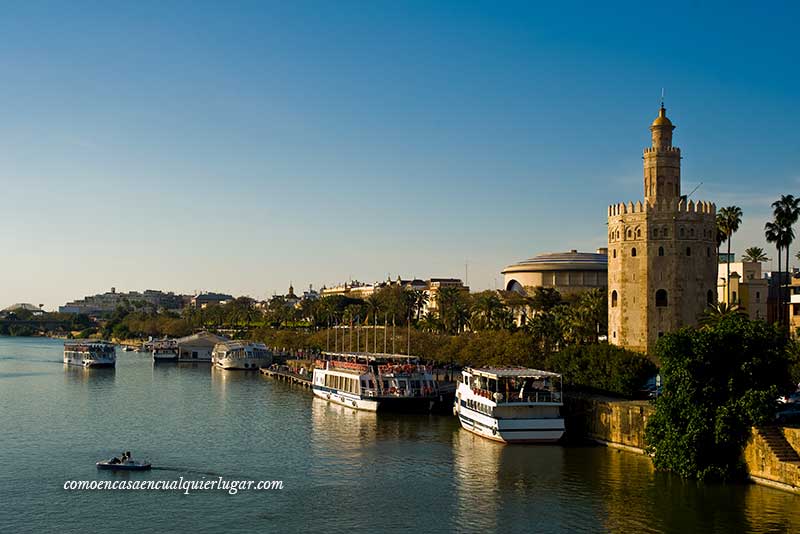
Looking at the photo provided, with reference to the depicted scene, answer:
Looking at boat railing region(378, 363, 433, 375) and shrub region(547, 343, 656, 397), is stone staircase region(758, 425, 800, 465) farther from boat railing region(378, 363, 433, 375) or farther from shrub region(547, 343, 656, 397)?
boat railing region(378, 363, 433, 375)

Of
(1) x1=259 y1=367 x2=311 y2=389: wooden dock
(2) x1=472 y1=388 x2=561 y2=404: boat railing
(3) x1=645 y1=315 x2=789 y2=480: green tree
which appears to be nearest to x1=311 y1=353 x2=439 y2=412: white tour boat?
(2) x1=472 y1=388 x2=561 y2=404: boat railing

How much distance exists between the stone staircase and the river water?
1.89 m

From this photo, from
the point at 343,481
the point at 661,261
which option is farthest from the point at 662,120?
the point at 343,481

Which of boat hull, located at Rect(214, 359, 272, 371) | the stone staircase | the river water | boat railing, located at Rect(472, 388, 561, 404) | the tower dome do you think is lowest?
the river water

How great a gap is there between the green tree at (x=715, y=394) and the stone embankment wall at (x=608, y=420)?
17.4 feet

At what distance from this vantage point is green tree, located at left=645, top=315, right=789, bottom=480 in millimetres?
46094

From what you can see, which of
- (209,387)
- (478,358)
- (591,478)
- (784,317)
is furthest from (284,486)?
(784,317)

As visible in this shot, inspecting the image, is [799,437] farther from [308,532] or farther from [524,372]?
[308,532]

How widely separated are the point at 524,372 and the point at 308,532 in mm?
25705

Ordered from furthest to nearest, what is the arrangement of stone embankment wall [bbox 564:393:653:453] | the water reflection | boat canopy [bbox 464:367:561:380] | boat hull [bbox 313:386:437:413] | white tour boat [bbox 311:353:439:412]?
1. the water reflection
2. white tour boat [bbox 311:353:439:412]
3. boat hull [bbox 313:386:437:413]
4. boat canopy [bbox 464:367:561:380]
5. stone embankment wall [bbox 564:393:653:453]

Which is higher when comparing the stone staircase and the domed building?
the domed building

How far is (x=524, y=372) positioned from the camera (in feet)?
199

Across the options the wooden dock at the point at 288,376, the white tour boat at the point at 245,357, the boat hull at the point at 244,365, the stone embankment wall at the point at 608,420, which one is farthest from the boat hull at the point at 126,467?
the white tour boat at the point at 245,357

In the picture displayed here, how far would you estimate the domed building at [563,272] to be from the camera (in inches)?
6225
